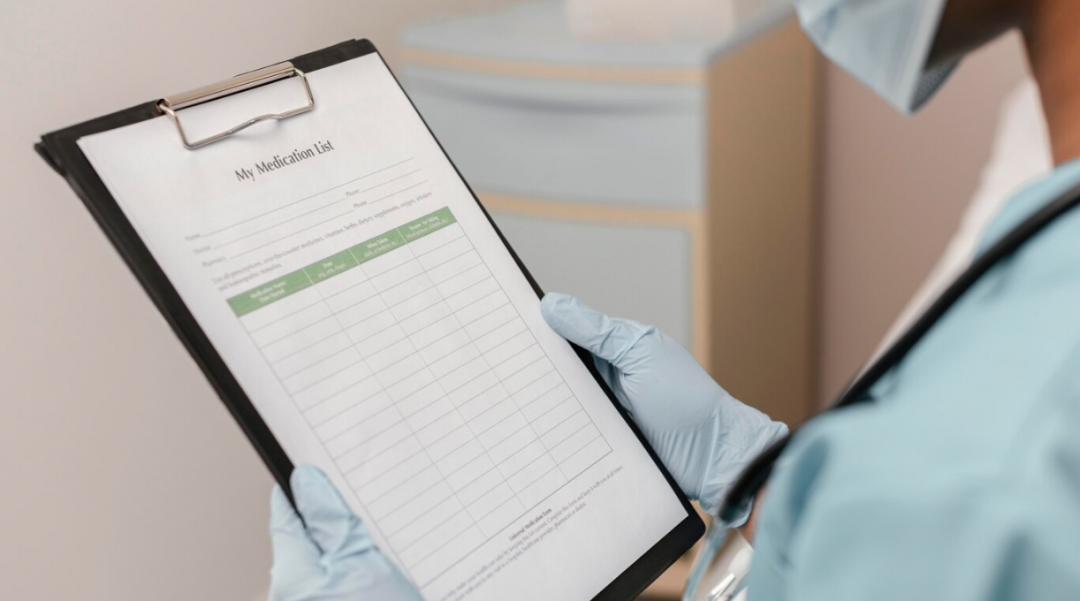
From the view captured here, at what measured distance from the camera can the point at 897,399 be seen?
39 centimetres

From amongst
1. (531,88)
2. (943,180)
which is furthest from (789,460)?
(943,180)

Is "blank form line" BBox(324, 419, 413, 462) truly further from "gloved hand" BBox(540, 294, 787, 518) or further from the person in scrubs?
the person in scrubs

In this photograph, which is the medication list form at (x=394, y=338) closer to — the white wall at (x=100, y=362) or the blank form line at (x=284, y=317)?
the blank form line at (x=284, y=317)

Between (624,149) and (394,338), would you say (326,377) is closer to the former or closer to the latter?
(394,338)

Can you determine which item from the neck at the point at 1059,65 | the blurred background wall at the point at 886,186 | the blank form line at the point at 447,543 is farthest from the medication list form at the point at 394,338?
the blurred background wall at the point at 886,186

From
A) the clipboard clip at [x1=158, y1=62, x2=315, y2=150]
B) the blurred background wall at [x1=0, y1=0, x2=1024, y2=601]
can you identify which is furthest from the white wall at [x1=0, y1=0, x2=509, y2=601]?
the clipboard clip at [x1=158, y1=62, x2=315, y2=150]

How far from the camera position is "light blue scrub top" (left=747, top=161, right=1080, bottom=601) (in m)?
0.34

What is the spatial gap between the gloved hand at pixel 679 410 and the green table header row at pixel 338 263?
149 millimetres

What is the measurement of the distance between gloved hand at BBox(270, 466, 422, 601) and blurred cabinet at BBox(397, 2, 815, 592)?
0.93 m

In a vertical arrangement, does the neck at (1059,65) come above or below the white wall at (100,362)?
below

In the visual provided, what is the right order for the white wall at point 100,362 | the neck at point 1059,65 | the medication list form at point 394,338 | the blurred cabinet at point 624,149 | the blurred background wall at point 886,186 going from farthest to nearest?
1. the blurred background wall at point 886,186
2. the blurred cabinet at point 624,149
3. the white wall at point 100,362
4. the medication list form at point 394,338
5. the neck at point 1059,65

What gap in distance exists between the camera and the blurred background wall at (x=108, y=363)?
126 cm

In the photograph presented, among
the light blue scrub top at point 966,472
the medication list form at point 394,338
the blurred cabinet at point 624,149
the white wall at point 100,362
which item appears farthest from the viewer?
the blurred cabinet at point 624,149

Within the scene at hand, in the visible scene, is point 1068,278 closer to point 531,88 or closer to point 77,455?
point 531,88
